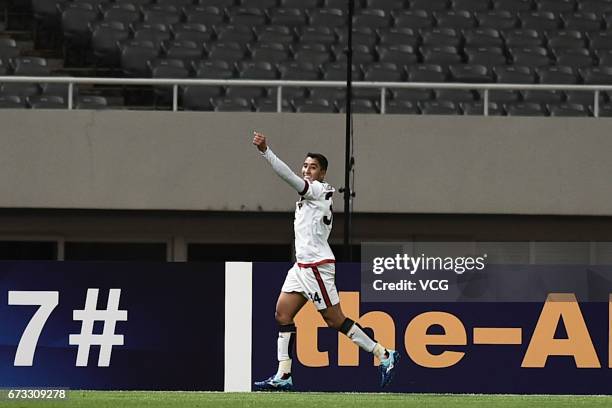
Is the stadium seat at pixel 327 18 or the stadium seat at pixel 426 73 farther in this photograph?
the stadium seat at pixel 327 18

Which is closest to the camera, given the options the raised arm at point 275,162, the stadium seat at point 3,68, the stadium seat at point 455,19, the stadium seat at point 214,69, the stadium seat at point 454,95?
the raised arm at point 275,162

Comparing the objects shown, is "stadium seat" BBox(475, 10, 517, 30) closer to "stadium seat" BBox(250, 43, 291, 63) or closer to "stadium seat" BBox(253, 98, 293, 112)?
"stadium seat" BBox(250, 43, 291, 63)

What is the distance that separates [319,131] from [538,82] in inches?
140

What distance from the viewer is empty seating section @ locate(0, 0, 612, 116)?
67.9ft

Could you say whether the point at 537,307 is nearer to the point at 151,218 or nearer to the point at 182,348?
the point at 182,348

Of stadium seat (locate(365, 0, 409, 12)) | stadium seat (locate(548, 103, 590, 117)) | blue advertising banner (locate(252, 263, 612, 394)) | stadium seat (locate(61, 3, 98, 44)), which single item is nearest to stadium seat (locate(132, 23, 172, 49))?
stadium seat (locate(61, 3, 98, 44))

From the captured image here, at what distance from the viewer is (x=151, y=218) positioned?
20.4 meters

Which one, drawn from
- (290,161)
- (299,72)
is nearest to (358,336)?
(290,161)

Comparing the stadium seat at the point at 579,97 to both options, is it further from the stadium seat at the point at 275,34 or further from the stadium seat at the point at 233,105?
the stadium seat at the point at 233,105

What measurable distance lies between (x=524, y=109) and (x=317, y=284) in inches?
338

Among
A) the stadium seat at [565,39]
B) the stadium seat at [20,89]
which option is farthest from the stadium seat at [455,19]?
the stadium seat at [20,89]

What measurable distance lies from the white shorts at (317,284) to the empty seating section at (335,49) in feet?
25.4

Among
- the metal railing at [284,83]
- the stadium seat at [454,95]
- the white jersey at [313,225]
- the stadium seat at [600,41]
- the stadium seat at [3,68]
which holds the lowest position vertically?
the white jersey at [313,225]

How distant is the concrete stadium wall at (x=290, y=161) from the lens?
1977cm
